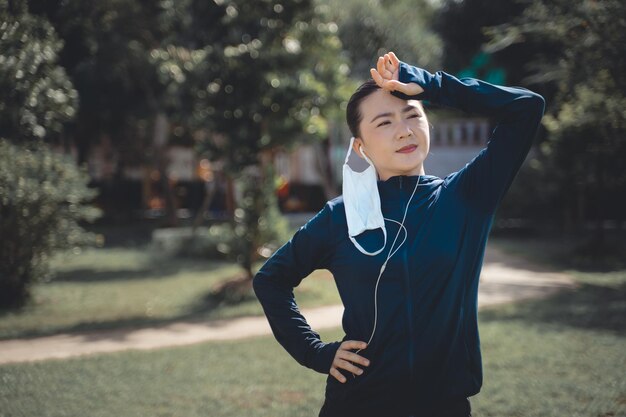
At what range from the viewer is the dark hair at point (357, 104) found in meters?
2.35


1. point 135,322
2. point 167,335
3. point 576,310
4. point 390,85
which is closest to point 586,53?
point 576,310

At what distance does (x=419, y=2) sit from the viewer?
21234 millimetres

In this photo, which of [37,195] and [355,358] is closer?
[355,358]

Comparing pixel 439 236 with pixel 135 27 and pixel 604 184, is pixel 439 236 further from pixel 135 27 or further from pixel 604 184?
pixel 604 184

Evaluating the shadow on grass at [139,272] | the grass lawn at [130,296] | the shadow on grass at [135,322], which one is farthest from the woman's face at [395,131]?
the shadow on grass at [139,272]

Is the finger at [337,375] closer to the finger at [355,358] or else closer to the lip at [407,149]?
the finger at [355,358]

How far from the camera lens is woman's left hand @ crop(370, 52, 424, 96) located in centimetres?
217

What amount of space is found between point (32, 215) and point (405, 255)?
7.64 meters

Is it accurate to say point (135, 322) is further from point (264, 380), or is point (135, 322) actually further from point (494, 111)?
point (494, 111)

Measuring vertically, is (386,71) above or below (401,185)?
above

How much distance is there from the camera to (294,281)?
2404 mm

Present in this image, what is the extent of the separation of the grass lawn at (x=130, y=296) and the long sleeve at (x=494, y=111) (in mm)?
6586

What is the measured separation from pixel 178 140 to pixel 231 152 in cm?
1832

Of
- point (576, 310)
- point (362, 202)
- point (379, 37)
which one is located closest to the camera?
point (362, 202)
